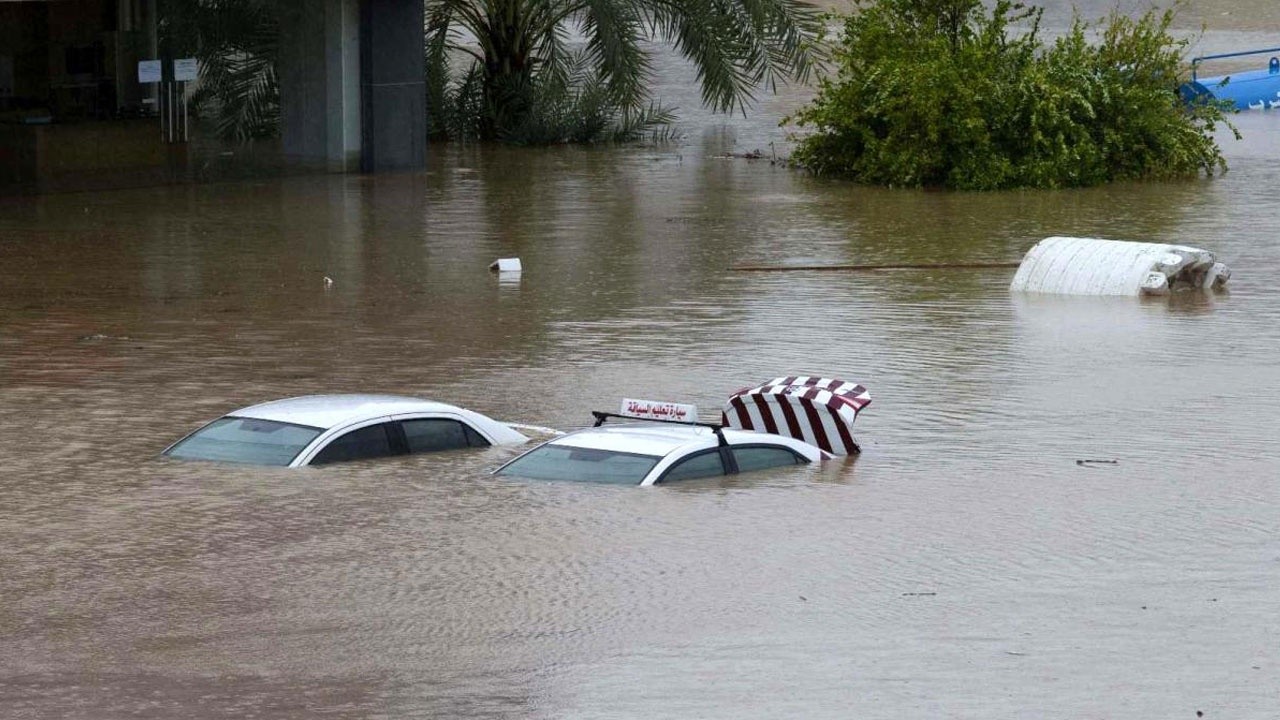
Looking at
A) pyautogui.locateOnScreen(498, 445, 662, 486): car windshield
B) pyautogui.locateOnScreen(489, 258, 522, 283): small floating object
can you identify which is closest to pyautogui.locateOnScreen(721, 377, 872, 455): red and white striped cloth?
pyautogui.locateOnScreen(498, 445, 662, 486): car windshield

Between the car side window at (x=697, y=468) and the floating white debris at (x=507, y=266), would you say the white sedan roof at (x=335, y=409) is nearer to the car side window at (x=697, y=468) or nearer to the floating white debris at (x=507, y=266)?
the car side window at (x=697, y=468)

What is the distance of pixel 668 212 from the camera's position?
27.3 meters

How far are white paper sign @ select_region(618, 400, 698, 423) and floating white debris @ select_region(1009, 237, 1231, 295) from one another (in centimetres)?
851

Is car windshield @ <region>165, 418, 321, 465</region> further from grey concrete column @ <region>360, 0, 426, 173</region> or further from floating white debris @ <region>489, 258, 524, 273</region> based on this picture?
grey concrete column @ <region>360, 0, 426, 173</region>

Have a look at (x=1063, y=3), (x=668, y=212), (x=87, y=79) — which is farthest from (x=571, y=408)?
(x=1063, y=3)

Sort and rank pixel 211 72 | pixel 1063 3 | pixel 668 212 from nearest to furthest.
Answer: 1. pixel 668 212
2. pixel 211 72
3. pixel 1063 3

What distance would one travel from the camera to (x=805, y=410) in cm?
1384

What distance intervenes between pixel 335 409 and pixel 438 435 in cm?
66

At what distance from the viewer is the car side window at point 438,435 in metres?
13.5

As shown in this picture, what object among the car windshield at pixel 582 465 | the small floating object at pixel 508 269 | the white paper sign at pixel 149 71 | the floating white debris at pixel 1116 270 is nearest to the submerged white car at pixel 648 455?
the car windshield at pixel 582 465

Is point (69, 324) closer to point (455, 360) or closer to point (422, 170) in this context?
point (455, 360)

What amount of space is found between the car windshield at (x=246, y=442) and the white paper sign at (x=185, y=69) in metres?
17.3

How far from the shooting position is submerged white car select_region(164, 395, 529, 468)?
13062 millimetres

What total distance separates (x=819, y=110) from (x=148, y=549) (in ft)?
71.9
